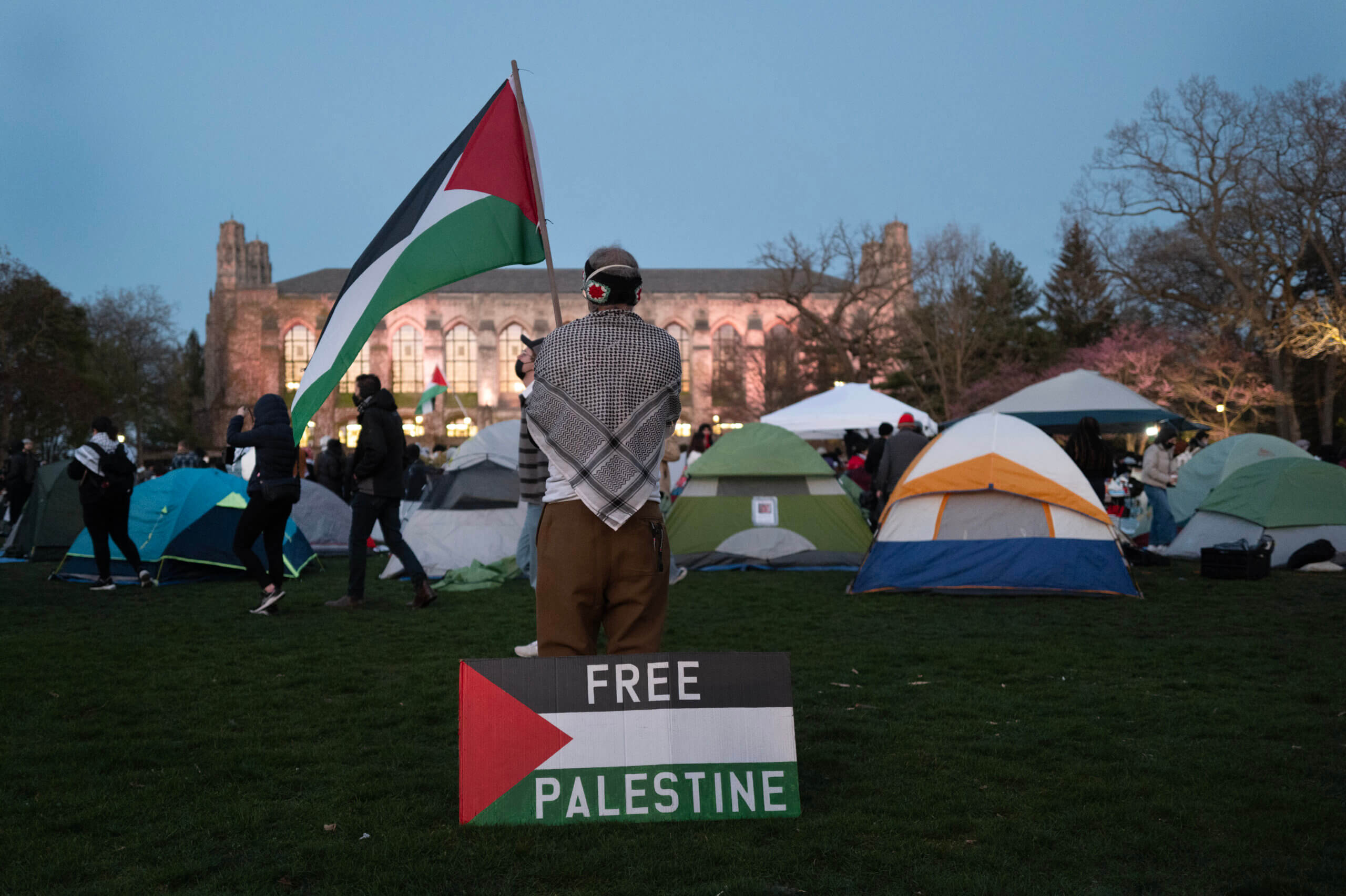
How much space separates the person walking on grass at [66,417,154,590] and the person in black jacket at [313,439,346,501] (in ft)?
15.2

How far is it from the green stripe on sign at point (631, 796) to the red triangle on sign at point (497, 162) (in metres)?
2.54

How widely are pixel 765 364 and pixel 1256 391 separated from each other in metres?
27.4

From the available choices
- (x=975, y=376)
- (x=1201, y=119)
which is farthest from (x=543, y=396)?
(x=975, y=376)

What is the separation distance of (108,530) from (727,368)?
56.0m

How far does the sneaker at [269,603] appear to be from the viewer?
27.3 ft

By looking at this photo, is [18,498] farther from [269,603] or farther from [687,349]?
[687,349]

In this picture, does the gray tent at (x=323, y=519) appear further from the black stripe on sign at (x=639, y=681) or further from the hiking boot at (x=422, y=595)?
the black stripe on sign at (x=639, y=681)

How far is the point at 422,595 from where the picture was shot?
8789mm

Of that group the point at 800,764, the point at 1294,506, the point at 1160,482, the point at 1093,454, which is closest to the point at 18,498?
the point at 1093,454

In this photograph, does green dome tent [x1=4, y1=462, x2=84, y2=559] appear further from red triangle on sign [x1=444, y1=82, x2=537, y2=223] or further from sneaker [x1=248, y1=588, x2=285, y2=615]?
red triangle on sign [x1=444, y1=82, x2=537, y2=223]

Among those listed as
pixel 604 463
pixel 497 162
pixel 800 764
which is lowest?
pixel 800 764

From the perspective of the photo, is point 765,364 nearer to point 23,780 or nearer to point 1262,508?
point 1262,508

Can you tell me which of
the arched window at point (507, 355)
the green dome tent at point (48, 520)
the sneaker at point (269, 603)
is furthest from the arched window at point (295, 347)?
the sneaker at point (269, 603)

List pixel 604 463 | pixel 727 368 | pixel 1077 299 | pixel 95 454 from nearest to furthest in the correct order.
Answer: pixel 604 463 → pixel 95 454 → pixel 1077 299 → pixel 727 368
